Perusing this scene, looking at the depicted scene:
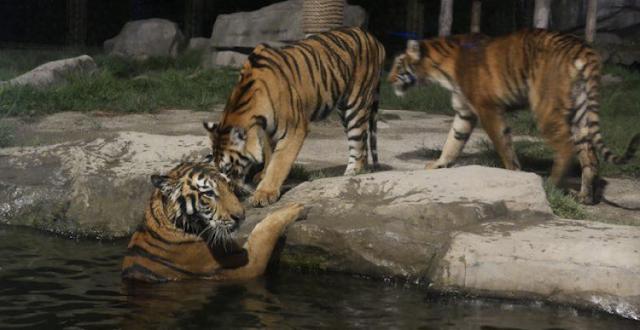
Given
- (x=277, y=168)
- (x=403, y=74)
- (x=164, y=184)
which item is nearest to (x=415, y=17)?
(x=403, y=74)

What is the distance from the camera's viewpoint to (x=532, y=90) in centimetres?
702

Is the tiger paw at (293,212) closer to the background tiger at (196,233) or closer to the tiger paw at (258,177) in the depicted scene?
the background tiger at (196,233)

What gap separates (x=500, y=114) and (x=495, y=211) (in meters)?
1.48

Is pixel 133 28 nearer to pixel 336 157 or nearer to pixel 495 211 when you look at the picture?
pixel 336 157

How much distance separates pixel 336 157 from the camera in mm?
8344

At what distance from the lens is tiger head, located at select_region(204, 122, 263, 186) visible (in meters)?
5.89

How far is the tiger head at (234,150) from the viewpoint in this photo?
19.3 ft

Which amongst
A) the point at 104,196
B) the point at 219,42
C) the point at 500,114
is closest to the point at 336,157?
the point at 500,114

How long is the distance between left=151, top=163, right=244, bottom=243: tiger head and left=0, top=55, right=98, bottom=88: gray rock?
6.17m

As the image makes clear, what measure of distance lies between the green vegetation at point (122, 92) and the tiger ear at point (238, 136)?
4.21 metres

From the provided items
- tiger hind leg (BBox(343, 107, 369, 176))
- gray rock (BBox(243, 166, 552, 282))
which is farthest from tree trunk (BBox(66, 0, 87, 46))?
gray rock (BBox(243, 166, 552, 282))

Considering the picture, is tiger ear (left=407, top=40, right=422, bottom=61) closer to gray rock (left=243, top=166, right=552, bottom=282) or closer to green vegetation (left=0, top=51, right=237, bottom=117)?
gray rock (left=243, top=166, right=552, bottom=282)

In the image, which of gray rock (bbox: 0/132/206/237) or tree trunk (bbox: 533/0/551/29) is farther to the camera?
tree trunk (bbox: 533/0/551/29)

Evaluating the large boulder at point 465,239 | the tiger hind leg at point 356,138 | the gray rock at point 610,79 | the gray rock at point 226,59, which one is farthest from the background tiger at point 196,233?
the gray rock at point 226,59
